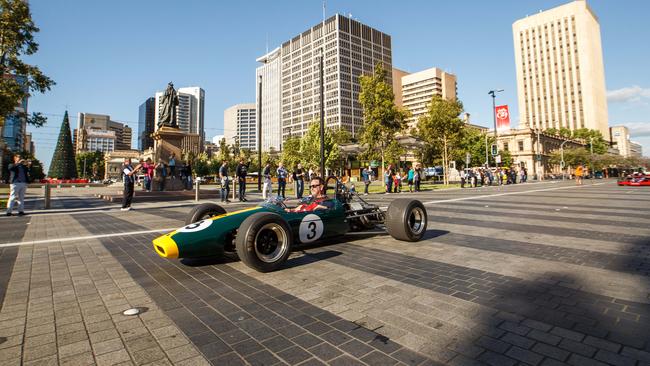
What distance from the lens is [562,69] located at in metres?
115

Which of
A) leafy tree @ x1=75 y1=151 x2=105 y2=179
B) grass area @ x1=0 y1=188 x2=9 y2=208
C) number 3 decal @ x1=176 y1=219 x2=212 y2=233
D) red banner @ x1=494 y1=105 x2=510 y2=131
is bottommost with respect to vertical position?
number 3 decal @ x1=176 y1=219 x2=212 y2=233

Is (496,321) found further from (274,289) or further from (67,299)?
(67,299)

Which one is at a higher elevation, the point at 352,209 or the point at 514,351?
the point at 352,209

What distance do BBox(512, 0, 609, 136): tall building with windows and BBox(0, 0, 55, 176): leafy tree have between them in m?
130

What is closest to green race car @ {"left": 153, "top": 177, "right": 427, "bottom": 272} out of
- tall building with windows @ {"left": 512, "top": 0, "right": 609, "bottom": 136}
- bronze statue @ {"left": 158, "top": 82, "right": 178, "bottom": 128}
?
bronze statue @ {"left": 158, "top": 82, "right": 178, "bottom": 128}

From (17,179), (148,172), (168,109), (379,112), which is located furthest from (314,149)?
(17,179)

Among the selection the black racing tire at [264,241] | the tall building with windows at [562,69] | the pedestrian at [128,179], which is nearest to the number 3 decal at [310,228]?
the black racing tire at [264,241]

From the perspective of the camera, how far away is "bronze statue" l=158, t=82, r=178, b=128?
2306 cm

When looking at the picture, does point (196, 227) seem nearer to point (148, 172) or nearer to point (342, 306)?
point (342, 306)

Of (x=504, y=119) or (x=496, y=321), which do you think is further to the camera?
(x=504, y=119)

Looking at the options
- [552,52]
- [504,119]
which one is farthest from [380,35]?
[504,119]

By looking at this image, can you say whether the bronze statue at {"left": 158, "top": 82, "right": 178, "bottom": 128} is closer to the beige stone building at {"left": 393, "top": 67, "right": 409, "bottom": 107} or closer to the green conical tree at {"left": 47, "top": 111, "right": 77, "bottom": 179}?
the green conical tree at {"left": 47, "top": 111, "right": 77, "bottom": 179}

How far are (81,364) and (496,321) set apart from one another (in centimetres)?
320

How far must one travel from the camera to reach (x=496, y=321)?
2670 millimetres
